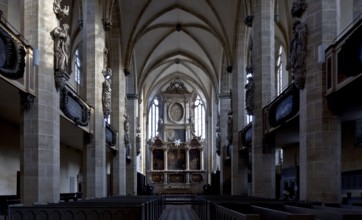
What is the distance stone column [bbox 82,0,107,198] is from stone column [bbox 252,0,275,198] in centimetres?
656

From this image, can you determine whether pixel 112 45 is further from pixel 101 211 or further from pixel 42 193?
Result: pixel 101 211

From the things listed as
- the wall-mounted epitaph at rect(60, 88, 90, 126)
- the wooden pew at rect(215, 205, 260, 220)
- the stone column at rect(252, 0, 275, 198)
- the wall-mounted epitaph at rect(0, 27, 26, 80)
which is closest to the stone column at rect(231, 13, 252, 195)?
the stone column at rect(252, 0, 275, 198)

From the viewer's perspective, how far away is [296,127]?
17.6 m

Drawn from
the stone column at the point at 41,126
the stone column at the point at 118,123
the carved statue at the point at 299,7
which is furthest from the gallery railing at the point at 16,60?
the stone column at the point at 118,123

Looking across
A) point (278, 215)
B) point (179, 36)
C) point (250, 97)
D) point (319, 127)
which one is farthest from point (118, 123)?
point (278, 215)

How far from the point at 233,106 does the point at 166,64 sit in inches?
775

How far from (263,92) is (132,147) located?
651 inches

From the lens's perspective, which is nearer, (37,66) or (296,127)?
(37,66)

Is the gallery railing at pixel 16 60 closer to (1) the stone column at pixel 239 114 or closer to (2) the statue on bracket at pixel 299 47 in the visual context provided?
A: (2) the statue on bracket at pixel 299 47

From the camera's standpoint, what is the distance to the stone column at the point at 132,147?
32.8 metres

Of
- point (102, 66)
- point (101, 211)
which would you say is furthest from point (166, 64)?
point (101, 211)

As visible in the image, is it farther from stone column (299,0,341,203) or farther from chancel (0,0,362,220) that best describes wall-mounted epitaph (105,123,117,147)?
stone column (299,0,341,203)

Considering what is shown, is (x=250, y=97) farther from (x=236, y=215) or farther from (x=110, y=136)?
(x=236, y=215)

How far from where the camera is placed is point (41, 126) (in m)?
12.8
